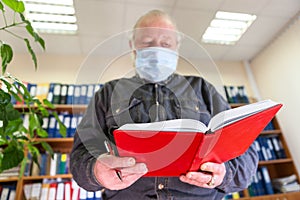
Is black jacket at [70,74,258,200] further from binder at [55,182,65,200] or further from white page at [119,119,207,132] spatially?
binder at [55,182,65,200]

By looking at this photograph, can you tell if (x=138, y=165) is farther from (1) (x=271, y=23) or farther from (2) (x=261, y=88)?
(2) (x=261, y=88)

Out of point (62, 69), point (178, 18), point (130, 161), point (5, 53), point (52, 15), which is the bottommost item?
point (130, 161)

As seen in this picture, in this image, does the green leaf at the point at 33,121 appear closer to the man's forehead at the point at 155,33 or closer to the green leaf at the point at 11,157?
the green leaf at the point at 11,157

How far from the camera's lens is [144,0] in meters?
1.81

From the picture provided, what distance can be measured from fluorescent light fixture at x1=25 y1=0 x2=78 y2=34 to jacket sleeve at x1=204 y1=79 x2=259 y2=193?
161 cm

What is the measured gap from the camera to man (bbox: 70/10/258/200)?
20.1 inches

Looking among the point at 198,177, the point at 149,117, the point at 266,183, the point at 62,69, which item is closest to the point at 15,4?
the point at 149,117

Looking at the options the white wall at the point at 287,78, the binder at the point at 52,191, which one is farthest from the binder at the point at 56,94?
the white wall at the point at 287,78

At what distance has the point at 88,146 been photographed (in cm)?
62

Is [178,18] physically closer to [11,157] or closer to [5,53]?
[5,53]

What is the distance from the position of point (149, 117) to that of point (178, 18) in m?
1.60

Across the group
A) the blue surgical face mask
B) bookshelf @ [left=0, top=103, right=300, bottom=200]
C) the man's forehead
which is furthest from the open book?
bookshelf @ [left=0, top=103, right=300, bottom=200]

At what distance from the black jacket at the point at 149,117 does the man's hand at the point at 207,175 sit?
3.0 inches

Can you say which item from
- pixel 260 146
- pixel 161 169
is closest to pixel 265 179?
pixel 260 146
